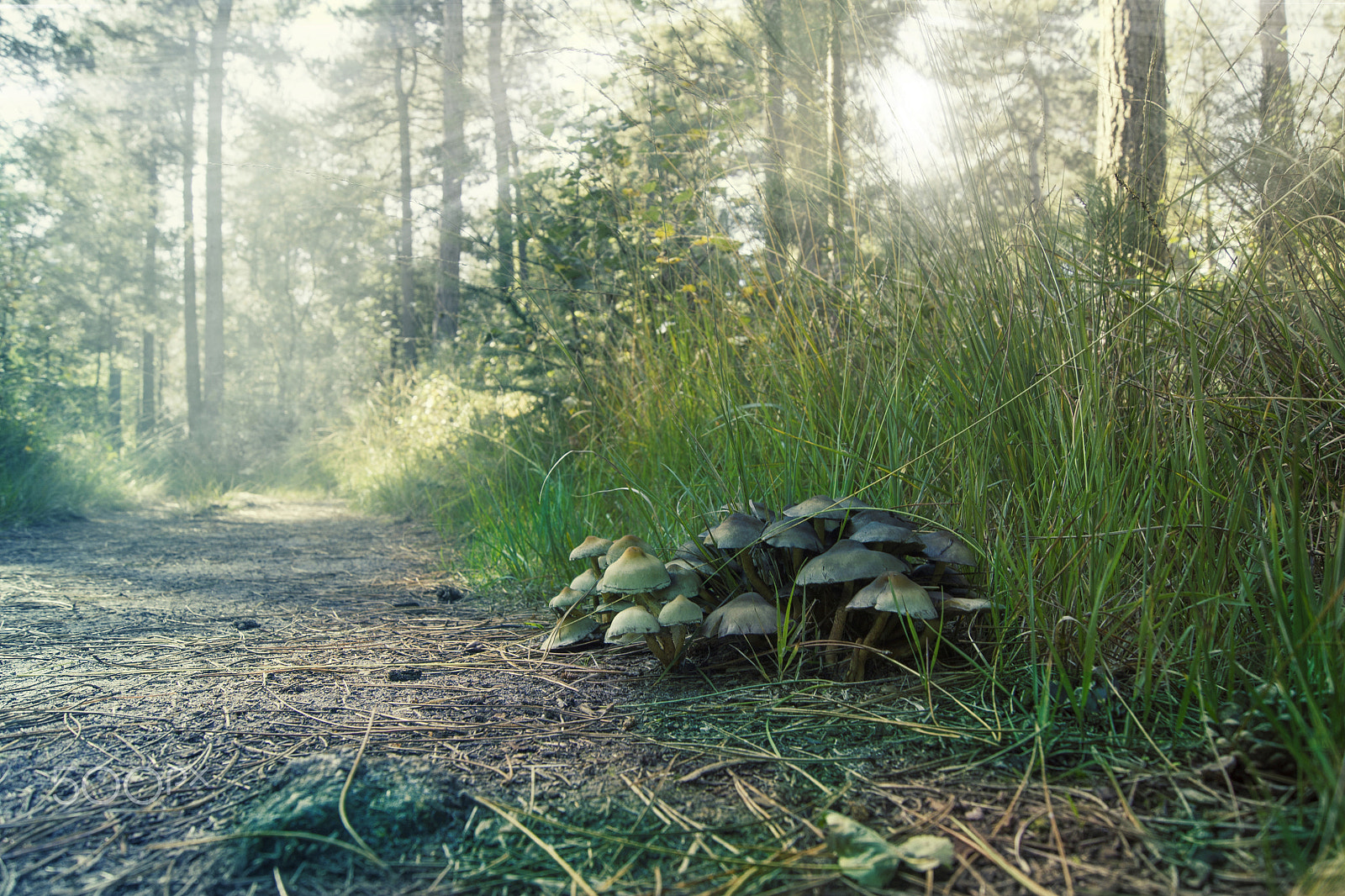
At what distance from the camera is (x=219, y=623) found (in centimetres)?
213

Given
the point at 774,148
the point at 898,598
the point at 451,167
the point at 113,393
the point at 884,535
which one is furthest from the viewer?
the point at 113,393

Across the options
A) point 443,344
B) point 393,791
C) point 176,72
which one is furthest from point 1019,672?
point 176,72

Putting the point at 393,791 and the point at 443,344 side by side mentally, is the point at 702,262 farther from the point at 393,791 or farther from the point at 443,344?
the point at 443,344

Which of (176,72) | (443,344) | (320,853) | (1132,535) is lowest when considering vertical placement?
(320,853)

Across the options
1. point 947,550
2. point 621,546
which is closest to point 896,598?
point 947,550

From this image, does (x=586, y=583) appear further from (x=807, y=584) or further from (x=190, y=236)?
(x=190, y=236)

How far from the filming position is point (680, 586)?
1.42 metres

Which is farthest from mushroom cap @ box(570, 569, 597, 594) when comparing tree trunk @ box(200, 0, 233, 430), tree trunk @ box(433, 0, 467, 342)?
tree trunk @ box(200, 0, 233, 430)

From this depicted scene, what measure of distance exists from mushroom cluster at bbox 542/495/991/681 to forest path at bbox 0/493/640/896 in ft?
0.74

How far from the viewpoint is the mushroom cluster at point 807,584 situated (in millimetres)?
1233

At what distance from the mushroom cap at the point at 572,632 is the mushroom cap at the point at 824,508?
0.54m

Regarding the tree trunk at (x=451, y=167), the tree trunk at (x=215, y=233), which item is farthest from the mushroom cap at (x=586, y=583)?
the tree trunk at (x=215, y=233)

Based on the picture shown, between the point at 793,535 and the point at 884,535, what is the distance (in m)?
0.16

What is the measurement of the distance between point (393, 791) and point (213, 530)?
15.9ft
